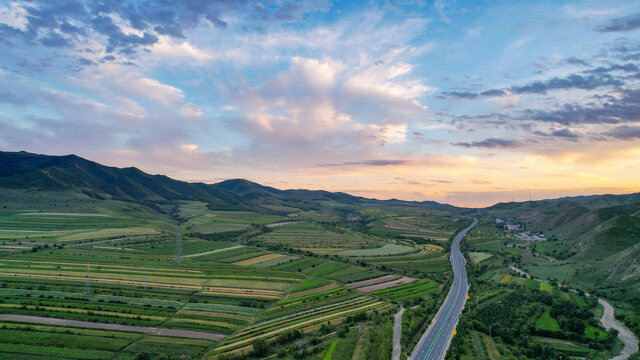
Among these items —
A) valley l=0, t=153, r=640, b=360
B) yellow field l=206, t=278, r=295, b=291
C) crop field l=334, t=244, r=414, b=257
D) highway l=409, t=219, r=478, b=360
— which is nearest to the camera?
highway l=409, t=219, r=478, b=360

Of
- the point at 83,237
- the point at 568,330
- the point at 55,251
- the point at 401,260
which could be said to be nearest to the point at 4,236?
the point at 83,237

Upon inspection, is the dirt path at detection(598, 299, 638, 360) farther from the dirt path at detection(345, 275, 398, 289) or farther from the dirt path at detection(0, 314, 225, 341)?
the dirt path at detection(0, 314, 225, 341)

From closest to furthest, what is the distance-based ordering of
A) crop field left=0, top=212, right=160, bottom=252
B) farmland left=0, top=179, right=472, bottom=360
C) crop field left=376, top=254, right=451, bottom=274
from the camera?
farmland left=0, top=179, right=472, bottom=360
crop field left=376, top=254, right=451, bottom=274
crop field left=0, top=212, right=160, bottom=252

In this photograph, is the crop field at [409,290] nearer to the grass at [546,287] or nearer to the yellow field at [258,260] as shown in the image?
the grass at [546,287]

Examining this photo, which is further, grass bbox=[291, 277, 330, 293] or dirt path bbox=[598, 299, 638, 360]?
grass bbox=[291, 277, 330, 293]

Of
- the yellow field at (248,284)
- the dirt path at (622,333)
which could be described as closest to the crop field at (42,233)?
the yellow field at (248,284)

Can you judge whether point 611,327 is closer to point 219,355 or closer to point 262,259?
point 219,355

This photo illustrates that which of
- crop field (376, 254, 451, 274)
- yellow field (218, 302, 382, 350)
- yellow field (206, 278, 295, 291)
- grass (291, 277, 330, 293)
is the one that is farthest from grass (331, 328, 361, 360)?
crop field (376, 254, 451, 274)
